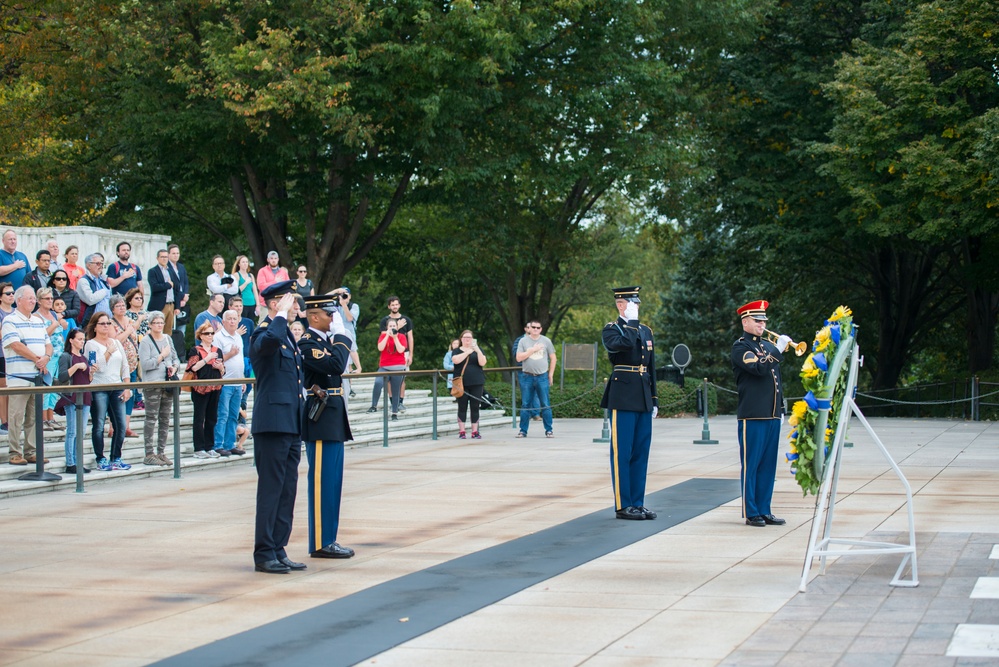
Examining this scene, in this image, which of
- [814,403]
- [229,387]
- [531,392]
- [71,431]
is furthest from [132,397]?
[814,403]

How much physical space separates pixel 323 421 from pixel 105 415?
6.18 meters

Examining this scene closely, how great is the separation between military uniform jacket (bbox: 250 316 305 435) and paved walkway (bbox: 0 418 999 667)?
1.09m

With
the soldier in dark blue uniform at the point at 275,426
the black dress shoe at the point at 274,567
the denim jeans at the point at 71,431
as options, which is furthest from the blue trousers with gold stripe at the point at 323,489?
the denim jeans at the point at 71,431

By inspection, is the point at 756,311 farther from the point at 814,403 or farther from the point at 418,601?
the point at 418,601

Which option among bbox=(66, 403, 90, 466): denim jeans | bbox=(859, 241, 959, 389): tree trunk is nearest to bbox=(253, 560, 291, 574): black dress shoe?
bbox=(66, 403, 90, 466): denim jeans

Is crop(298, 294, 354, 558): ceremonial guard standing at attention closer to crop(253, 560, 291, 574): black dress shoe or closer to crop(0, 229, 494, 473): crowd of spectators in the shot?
crop(253, 560, 291, 574): black dress shoe

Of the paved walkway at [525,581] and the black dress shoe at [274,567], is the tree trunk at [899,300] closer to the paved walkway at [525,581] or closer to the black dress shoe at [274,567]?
the paved walkway at [525,581]

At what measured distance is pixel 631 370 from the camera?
11.7 metres

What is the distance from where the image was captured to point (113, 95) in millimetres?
28953

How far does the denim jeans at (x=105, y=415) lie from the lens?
14562 millimetres

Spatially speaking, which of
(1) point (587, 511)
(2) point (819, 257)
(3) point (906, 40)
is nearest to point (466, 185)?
(3) point (906, 40)

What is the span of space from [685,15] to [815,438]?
25.0 meters

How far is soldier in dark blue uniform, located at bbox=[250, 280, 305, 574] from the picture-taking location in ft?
29.5

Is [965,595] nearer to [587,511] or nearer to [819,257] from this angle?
[587,511]
